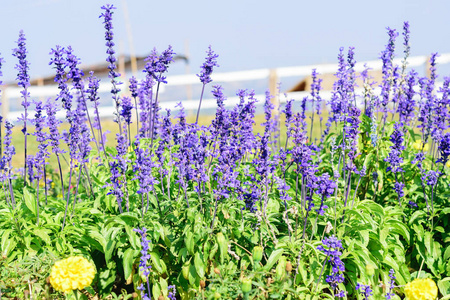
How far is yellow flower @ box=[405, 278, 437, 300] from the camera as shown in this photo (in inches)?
101

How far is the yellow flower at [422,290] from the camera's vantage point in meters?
2.57

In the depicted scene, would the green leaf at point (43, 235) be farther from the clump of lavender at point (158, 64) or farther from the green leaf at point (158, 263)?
the clump of lavender at point (158, 64)

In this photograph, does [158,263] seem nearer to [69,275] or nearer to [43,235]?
[69,275]

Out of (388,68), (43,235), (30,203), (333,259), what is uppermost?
(388,68)

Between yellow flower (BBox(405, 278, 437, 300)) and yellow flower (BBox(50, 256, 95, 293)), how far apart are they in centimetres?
170

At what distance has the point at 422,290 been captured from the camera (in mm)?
2586

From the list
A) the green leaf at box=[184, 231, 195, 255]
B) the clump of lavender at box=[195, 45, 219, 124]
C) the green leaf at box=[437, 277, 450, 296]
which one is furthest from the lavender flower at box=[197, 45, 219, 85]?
the green leaf at box=[437, 277, 450, 296]

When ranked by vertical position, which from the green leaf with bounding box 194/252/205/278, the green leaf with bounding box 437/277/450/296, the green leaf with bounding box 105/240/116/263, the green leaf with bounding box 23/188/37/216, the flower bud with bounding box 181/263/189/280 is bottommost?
the green leaf with bounding box 437/277/450/296

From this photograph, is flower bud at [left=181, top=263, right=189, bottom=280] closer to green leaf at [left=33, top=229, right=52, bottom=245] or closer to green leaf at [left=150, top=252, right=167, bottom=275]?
green leaf at [left=150, top=252, right=167, bottom=275]

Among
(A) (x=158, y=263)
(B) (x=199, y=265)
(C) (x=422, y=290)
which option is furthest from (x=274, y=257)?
(C) (x=422, y=290)

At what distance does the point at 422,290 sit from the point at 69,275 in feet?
6.02

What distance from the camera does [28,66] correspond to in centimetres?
381

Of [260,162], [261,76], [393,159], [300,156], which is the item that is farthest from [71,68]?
[261,76]

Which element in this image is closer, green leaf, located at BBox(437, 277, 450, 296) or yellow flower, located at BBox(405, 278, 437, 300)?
yellow flower, located at BBox(405, 278, 437, 300)
